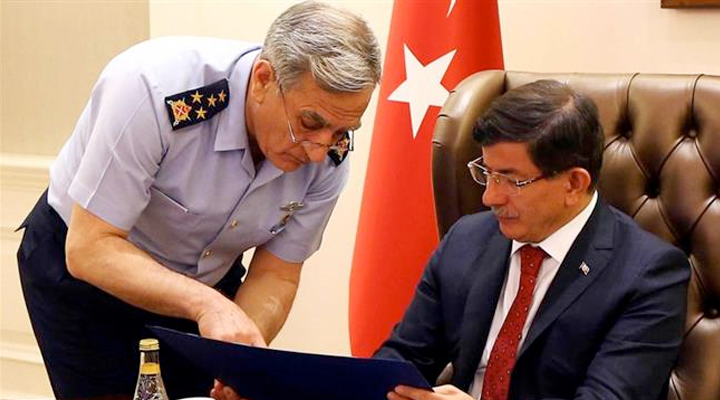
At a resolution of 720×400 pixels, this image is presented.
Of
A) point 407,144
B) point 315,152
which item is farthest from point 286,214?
point 407,144

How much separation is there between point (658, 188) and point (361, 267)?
1.10 meters

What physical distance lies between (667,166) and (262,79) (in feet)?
2.78

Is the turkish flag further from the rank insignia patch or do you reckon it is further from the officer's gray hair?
the officer's gray hair

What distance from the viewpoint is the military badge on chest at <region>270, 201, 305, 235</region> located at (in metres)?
2.26

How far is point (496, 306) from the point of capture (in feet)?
7.43

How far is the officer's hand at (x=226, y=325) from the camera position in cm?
192

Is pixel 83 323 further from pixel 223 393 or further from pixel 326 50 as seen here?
pixel 326 50

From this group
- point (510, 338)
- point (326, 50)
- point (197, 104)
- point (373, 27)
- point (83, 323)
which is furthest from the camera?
point (373, 27)

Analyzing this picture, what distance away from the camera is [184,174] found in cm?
213

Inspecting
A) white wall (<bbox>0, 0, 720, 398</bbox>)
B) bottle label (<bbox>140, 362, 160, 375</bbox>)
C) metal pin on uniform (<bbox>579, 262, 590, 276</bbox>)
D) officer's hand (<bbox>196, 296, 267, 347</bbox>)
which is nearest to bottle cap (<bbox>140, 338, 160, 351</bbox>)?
bottle label (<bbox>140, 362, 160, 375</bbox>)

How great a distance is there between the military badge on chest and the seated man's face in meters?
0.38

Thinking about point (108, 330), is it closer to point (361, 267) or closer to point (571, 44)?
point (361, 267)

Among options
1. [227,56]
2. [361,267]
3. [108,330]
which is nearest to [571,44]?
[361,267]

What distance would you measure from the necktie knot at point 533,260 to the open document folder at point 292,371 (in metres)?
0.51
